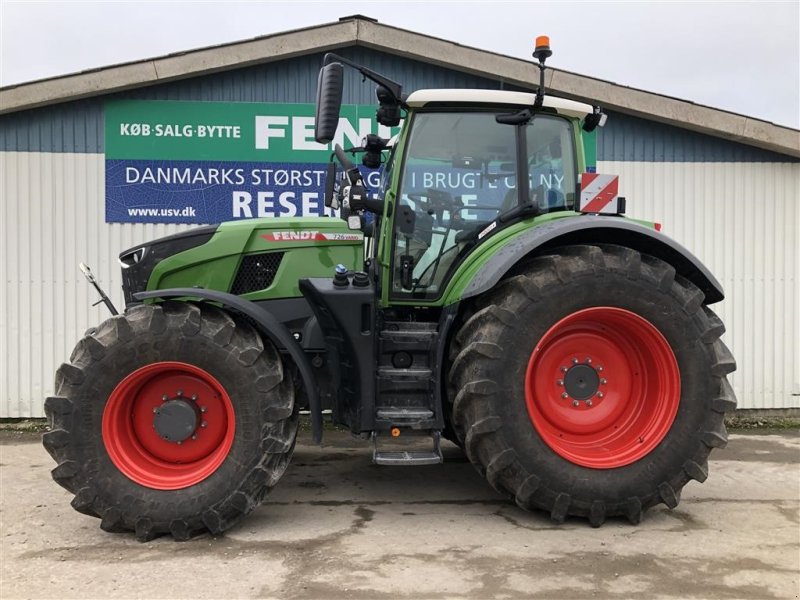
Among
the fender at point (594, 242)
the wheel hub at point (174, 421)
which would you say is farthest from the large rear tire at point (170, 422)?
the fender at point (594, 242)

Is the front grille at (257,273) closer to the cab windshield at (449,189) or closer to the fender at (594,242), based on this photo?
the cab windshield at (449,189)

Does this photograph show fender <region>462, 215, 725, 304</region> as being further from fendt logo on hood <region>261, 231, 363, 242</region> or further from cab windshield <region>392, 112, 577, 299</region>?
fendt logo on hood <region>261, 231, 363, 242</region>

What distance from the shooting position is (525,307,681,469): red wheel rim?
13.1 feet

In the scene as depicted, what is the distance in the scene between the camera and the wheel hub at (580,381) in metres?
4.11

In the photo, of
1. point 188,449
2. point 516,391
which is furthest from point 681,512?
point 188,449

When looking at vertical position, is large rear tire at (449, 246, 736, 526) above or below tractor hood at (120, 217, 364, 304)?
below

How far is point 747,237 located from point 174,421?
651cm

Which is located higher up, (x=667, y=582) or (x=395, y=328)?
(x=395, y=328)

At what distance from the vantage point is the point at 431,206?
14.3 feet

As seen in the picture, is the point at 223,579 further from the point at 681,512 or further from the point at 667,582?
the point at 681,512

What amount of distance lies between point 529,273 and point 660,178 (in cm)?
424

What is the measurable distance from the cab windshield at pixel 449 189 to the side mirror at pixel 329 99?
817 mm

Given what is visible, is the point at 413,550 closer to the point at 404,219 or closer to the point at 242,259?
the point at 404,219

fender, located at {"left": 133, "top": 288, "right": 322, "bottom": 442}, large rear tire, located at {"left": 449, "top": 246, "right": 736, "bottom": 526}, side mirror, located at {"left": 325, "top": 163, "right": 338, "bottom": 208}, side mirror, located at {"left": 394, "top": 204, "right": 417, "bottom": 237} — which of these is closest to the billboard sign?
side mirror, located at {"left": 325, "top": 163, "right": 338, "bottom": 208}
